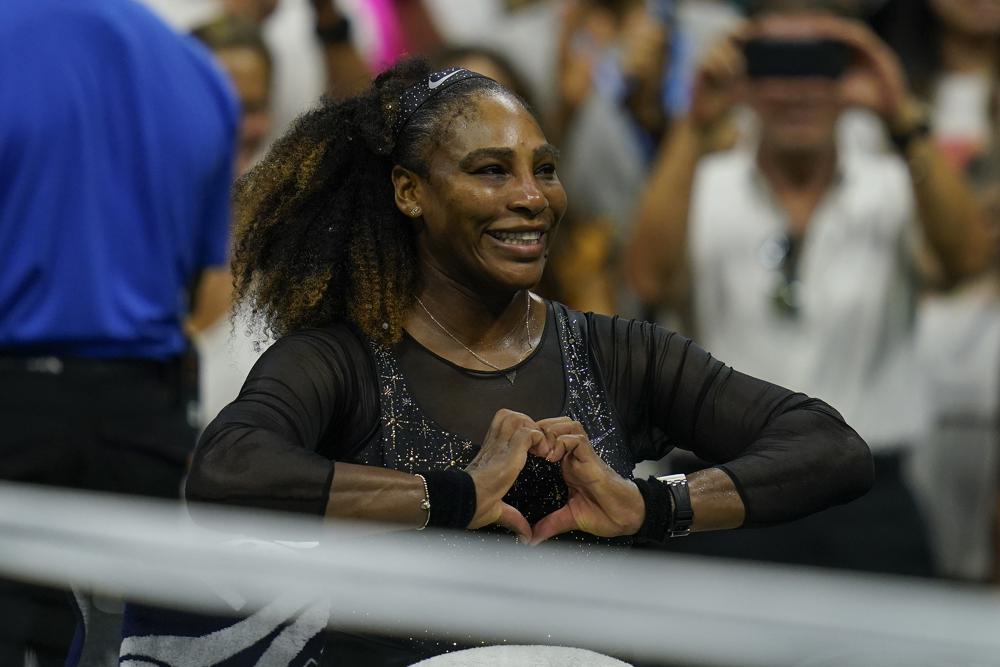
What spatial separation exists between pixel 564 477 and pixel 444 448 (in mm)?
218

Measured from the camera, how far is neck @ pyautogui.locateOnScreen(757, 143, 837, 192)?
4.84m

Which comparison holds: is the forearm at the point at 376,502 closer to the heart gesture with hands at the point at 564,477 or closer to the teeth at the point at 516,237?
the heart gesture with hands at the point at 564,477

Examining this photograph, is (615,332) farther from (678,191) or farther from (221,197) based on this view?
(678,191)

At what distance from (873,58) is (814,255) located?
0.57 metres

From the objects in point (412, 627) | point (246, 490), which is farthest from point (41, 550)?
point (412, 627)

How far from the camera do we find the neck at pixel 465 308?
284 cm

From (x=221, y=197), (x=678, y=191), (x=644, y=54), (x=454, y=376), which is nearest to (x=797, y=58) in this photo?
(x=678, y=191)

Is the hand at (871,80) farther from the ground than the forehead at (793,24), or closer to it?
closer to it

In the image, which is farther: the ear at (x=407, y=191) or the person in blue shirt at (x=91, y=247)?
the person in blue shirt at (x=91, y=247)

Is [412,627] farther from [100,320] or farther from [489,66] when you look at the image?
[489,66]

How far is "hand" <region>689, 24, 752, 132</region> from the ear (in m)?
2.15

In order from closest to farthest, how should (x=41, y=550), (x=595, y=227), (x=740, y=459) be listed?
(x=41, y=550)
(x=740, y=459)
(x=595, y=227)

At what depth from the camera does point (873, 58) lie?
4.70 meters

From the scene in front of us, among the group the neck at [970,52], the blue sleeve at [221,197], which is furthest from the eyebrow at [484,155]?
the neck at [970,52]
